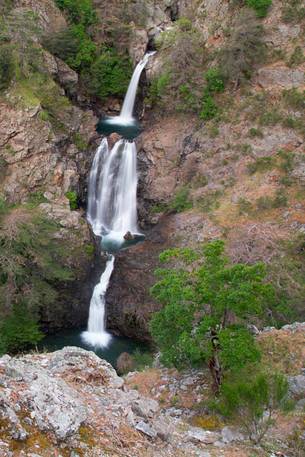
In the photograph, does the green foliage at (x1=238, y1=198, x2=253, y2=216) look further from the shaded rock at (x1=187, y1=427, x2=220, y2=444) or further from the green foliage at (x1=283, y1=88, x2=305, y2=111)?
the shaded rock at (x1=187, y1=427, x2=220, y2=444)

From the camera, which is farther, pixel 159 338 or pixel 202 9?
pixel 202 9

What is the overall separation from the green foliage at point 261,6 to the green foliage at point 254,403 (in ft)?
83.5

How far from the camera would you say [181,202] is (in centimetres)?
2812

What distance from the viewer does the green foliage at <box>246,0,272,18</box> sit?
30.4m

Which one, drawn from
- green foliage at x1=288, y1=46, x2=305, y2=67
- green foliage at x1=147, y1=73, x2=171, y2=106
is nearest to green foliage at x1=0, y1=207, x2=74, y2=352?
green foliage at x1=147, y1=73, x2=171, y2=106

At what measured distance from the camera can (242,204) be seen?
86.7 feet

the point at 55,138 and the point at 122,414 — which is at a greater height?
the point at 55,138

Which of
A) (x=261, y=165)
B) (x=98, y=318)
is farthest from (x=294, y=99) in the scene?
(x=98, y=318)

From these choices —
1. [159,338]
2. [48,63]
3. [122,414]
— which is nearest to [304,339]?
[159,338]

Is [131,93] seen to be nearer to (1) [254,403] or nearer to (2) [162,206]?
(2) [162,206]

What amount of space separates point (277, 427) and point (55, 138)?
21477 millimetres

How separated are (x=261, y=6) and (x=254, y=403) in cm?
2687

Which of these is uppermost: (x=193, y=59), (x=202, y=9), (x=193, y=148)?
(x=202, y=9)

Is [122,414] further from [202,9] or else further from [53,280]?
[202,9]
